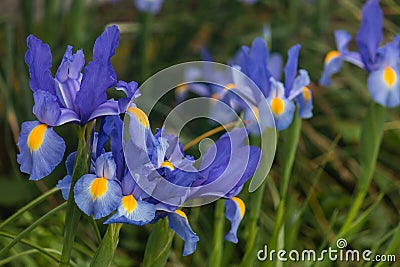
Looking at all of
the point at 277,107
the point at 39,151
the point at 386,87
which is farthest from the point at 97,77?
the point at 386,87

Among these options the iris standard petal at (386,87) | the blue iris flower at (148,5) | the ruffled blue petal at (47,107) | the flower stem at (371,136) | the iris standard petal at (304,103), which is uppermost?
the ruffled blue petal at (47,107)

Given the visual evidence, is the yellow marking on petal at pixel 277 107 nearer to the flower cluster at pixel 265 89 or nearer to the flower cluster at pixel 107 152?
the flower cluster at pixel 265 89

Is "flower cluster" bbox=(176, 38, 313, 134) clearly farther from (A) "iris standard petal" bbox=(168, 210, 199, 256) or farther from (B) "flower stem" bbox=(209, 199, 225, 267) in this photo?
(A) "iris standard petal" bbox=(168, 210, 199, 256)

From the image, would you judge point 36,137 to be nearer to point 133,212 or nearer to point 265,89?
point 133,212

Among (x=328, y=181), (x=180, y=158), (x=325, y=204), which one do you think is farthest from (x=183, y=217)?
(x=328, y=181)

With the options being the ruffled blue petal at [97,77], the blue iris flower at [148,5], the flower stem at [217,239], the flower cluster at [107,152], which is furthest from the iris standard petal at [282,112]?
the blue iris flower at [148,5]

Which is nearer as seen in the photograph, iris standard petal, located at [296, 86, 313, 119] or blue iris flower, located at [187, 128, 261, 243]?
blue iris flower, located at [187, 128, 261, 243]

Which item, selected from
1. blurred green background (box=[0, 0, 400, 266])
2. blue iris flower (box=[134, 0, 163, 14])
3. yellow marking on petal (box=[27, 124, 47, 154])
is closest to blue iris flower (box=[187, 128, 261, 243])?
yellow marking on petal (box=[27, 124, 47, 154])
